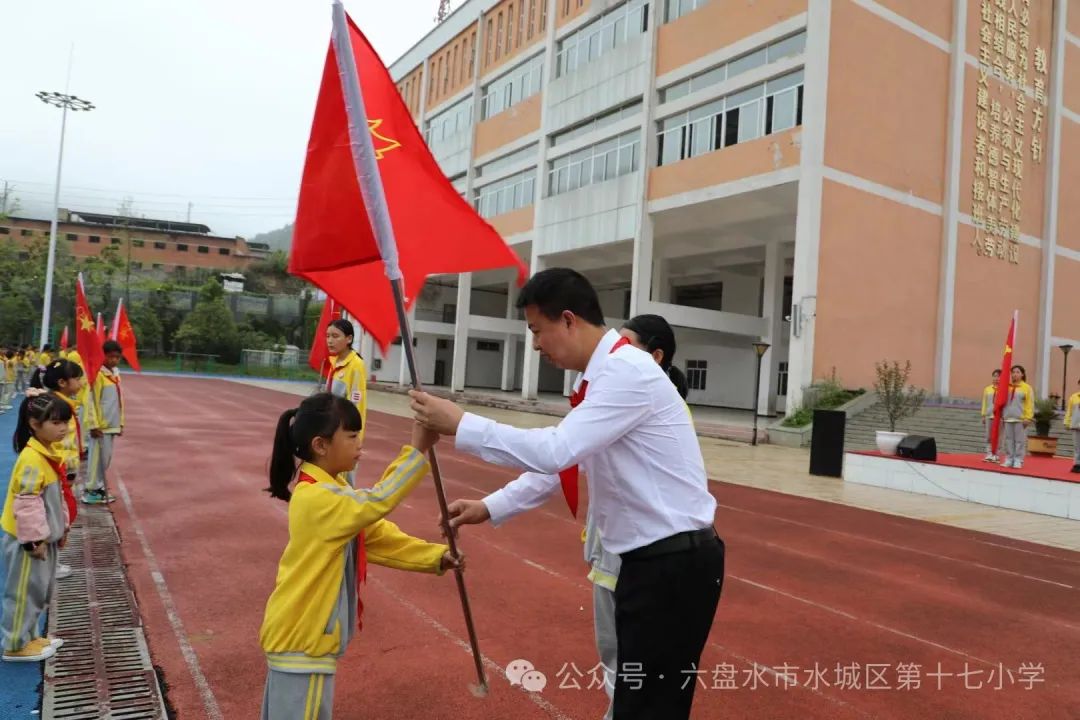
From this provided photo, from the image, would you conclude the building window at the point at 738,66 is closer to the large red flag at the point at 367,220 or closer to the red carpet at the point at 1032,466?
the red carpet at the point at 1032,466

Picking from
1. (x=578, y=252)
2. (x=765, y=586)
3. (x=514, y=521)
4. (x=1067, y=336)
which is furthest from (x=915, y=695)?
(x=1067, y=336)

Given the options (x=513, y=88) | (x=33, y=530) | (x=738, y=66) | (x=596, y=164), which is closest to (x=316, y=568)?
(x=33, y=530)

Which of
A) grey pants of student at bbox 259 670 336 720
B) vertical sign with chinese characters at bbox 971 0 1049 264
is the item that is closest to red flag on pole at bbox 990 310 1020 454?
grey pants of student at bbox 259 670 336 720

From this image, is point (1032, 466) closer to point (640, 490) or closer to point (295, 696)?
point (640, 490)

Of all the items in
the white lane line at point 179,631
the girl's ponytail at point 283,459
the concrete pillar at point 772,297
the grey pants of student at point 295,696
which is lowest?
the white lane line at point 179,631

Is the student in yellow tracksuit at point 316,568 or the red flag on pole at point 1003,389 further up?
the red flag on pole at point 1003,389

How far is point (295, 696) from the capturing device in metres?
2.09

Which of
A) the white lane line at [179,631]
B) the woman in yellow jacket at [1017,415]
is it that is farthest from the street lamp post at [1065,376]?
the white lane line at [179,631]

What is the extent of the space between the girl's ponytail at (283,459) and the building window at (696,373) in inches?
1250

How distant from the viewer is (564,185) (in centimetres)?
2780

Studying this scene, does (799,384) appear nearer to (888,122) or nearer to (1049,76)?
(888,122)

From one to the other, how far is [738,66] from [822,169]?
169 inches

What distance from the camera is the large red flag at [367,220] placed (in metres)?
2.44

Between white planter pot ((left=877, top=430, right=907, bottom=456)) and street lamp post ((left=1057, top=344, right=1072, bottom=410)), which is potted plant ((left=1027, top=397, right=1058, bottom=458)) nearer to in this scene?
white planter pot ((left=877, top=430, right=907, bottom=456))
